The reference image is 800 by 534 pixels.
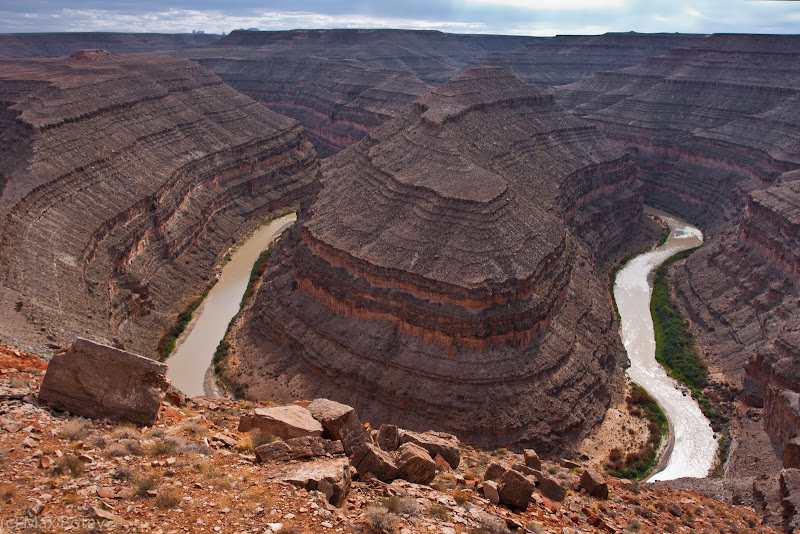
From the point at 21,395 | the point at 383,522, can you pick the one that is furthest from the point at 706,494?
the point at 21,395

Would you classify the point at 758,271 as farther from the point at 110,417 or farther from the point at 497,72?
the point at 110,417

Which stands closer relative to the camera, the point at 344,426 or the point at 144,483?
the point at 144,483

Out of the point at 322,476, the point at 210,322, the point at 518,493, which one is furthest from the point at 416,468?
the point at 210,322

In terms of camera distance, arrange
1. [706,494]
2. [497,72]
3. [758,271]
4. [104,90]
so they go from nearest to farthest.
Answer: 1. [706,494]
2. [758,271]
3. [104,90]
4. [497,72]

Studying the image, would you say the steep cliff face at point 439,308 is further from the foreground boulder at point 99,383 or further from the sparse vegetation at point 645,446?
the foreground boulder at point 99,383

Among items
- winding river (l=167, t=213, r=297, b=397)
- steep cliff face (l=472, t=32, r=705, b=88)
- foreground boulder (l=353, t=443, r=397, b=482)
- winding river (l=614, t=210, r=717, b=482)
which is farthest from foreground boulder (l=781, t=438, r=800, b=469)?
steep cliff face (l=472, t=32, r=705, b=88)

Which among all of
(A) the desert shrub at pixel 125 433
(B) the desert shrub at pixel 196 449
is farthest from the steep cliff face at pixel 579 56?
(B) the desert shrub at pixel 196 449

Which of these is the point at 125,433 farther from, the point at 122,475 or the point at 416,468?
the point at 416,468
